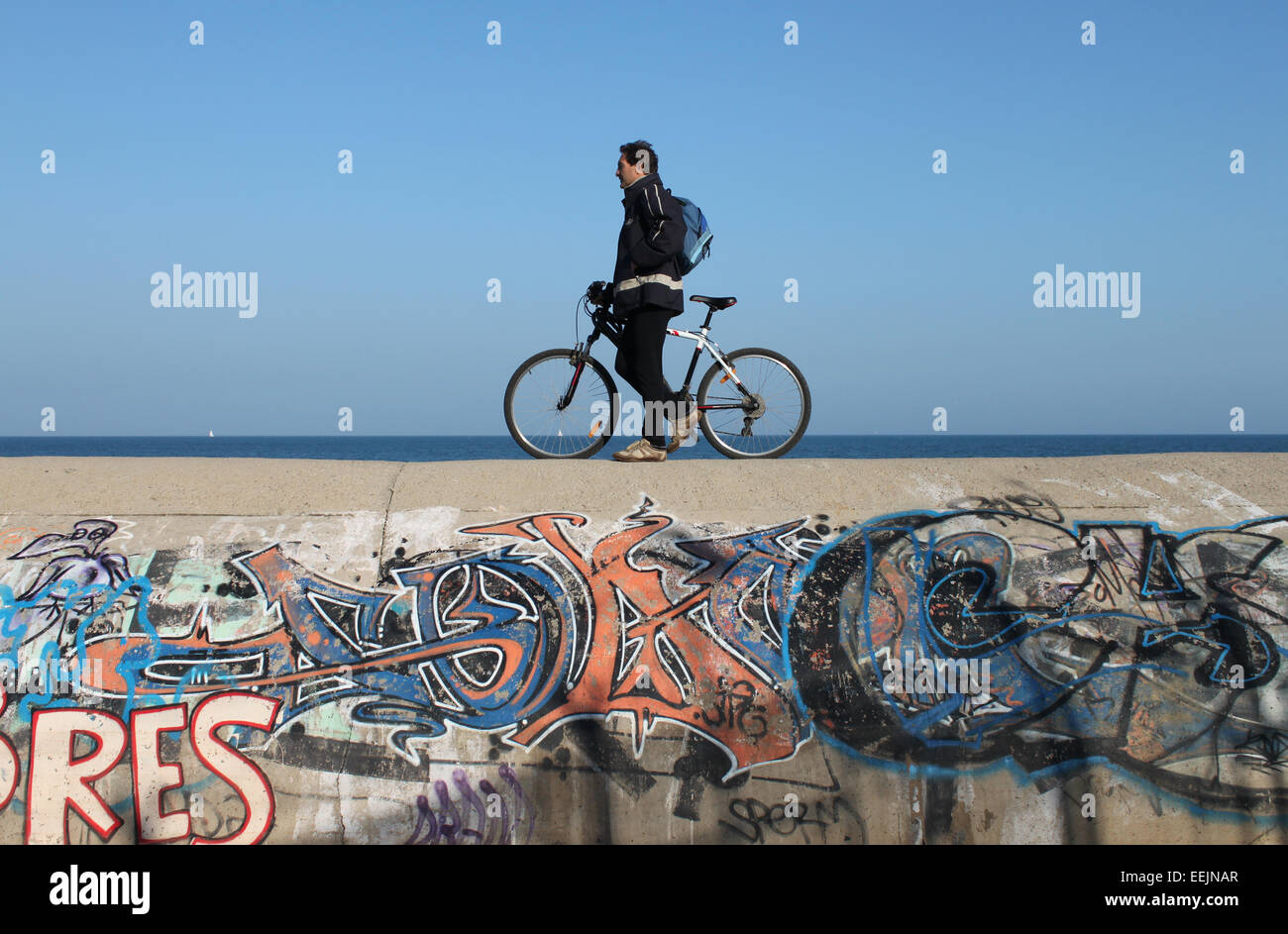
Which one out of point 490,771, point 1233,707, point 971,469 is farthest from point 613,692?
point 1233,707

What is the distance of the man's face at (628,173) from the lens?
7.17 metres

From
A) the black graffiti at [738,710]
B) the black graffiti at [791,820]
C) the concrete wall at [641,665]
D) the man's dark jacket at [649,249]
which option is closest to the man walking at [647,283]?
the man's dark jacket at [649,249]

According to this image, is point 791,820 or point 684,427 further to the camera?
point 684,427

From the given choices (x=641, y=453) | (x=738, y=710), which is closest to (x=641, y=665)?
(x=738, y=710)

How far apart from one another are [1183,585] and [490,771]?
14.0 ft

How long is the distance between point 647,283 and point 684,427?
3.77ft

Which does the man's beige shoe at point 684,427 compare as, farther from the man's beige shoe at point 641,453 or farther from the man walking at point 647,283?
the man's beige shoe at point 641,453

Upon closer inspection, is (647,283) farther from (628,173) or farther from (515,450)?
(515,450)

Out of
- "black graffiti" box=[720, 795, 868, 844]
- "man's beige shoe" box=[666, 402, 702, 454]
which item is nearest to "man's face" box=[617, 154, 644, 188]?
"man's beige shoe" box=[666, 402, 702, 454]

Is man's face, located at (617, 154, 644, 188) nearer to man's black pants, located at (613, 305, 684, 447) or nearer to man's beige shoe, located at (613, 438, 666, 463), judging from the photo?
man's black pants, located at (613, 305, 684, 447)

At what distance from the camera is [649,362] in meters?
7.25

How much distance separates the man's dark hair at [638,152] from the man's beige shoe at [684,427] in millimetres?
1867

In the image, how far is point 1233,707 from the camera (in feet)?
17.5

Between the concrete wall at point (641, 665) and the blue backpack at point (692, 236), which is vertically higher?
the blue backpack at point (692, 236)
